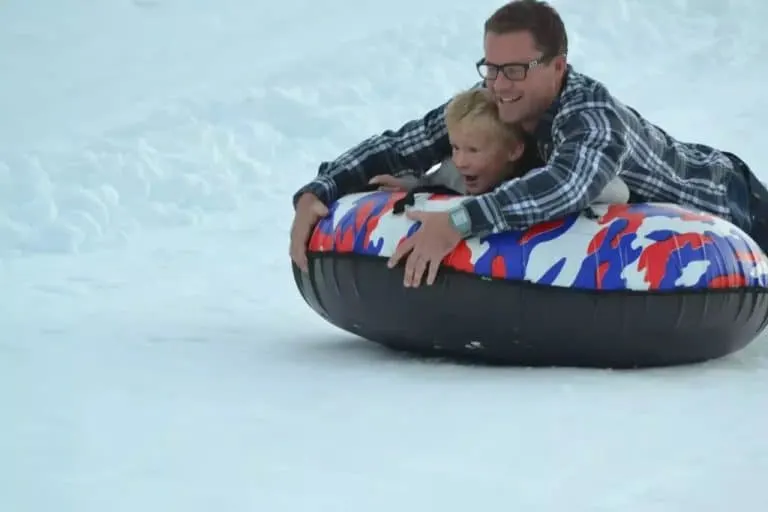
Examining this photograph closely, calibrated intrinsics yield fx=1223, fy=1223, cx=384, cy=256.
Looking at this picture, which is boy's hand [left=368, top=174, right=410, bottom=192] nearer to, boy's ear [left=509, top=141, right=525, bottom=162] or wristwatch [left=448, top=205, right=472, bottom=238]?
boy's ear [left=509, top=141, right=525, bottom=162]

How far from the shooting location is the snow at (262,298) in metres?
2.07

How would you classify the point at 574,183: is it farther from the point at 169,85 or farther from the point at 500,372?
the point at 169,85

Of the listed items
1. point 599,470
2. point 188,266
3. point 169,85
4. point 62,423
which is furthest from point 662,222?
point 169,85

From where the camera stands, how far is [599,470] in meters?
2.09

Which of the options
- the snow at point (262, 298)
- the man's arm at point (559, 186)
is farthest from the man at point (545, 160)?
the snow at point (262, 298)

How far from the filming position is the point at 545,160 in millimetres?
3264

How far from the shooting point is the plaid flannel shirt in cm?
289

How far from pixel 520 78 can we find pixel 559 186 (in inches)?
15.5

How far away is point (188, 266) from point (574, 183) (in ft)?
8.26

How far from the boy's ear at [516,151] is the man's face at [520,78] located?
0.07 m

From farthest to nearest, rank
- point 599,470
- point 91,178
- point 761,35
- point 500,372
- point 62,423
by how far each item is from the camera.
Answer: point 761,35 → point 91,178 → point 500,372 → point 62,423 → point 599,470

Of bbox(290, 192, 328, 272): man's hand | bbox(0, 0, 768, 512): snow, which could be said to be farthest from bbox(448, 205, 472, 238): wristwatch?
bbox(290, 192, 328, 272): man's hand

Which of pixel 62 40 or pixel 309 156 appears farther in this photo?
pixel 62 40

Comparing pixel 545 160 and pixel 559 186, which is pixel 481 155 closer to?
pixel 545 160
